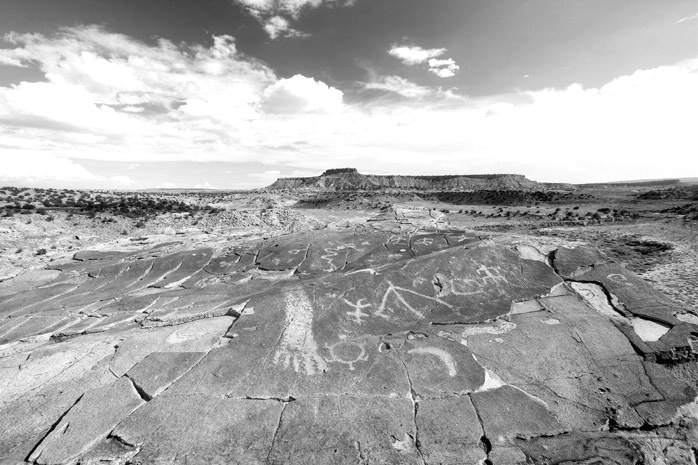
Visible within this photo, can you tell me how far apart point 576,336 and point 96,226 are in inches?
1357

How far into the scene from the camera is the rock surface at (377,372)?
15.6 feet

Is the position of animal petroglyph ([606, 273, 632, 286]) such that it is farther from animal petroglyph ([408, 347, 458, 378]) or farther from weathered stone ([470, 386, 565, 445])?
animal petroglyph ([408, 347, 458, 378])

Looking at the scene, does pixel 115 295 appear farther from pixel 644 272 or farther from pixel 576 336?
pixel 644 272

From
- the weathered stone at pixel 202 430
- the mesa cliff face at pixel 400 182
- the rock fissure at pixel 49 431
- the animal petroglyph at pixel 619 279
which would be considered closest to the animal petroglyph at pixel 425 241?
the animal petroglyph at pixel 619 279

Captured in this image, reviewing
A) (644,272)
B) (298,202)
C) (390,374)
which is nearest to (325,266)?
(390,374)

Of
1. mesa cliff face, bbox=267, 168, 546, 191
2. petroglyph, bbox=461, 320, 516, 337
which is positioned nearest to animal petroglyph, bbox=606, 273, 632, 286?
petroglyph, bbox=461, 320, 516, 337

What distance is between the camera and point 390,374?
5.95m

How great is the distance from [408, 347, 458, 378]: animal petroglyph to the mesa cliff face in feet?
378

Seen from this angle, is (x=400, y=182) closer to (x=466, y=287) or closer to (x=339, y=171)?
(x=339, y=171)

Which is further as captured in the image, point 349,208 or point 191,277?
point 349,208

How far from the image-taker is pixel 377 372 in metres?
6.00

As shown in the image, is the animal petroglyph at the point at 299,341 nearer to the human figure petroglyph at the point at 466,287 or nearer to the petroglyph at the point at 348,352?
the petroglyph at the point at 348,352

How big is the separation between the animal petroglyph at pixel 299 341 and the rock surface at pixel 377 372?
0.04 meters

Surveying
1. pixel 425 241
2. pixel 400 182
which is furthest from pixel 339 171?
pixel 425 241
